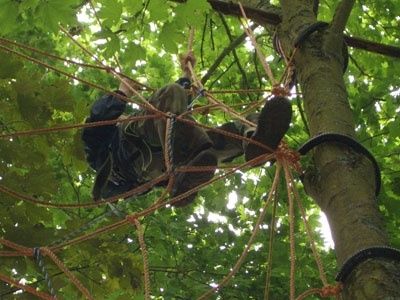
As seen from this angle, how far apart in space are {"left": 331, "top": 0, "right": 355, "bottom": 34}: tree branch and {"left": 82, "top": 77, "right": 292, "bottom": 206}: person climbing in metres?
0.65

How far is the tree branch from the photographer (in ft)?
9.48

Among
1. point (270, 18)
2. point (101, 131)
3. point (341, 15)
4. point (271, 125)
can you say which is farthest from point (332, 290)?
point (101, 131)

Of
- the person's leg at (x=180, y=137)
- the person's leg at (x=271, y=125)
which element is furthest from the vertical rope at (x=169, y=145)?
the person's leg at (x=271, y=125)

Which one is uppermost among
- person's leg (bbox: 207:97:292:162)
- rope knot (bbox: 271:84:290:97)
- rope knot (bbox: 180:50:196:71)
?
rope knot (bbox: 180:50:196:71)

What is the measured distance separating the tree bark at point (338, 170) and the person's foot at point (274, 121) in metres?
0.11

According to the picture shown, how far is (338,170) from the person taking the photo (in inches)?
91.5

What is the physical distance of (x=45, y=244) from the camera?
321cm

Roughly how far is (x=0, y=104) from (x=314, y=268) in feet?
7.80

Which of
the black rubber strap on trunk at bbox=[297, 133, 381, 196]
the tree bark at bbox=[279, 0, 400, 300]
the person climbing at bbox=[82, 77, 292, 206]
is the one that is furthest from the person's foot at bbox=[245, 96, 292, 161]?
the black rubber strap on trunk at bbox=[297, 133, 381, 196]

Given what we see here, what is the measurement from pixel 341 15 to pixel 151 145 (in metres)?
1.37

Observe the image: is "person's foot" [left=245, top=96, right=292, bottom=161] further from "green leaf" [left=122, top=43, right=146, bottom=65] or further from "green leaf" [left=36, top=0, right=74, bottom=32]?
"green leaf" [left=36, top=0, right=74, bottom=32]

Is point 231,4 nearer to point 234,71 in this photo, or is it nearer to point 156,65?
point 234,71

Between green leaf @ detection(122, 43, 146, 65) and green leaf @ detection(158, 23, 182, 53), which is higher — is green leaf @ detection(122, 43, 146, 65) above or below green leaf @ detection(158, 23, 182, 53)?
above

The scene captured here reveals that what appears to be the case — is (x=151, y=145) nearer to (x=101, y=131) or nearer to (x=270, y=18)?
(x=101, y=131)
